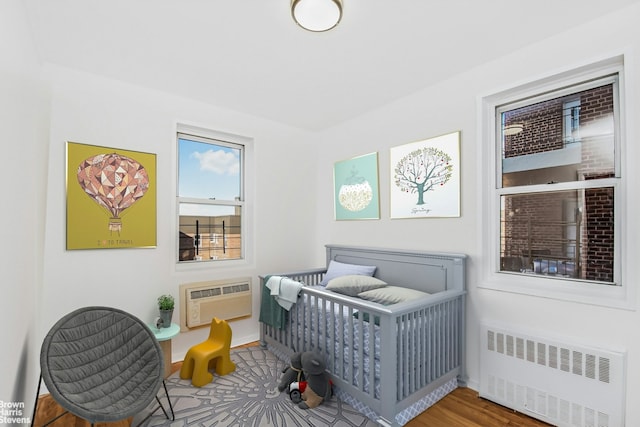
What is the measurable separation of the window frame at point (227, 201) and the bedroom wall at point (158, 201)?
54 mm

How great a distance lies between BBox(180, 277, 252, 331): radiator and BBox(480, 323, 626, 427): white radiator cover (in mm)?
2234

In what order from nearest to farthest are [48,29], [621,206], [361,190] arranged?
1. [621,206]
2. [48,29]
3. [361,190]

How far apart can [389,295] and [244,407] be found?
1.28 meters

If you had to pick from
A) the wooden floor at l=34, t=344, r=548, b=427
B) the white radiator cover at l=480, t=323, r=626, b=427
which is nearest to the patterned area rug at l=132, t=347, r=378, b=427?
the wooden floor at l=34, t=344, r=548, b=427

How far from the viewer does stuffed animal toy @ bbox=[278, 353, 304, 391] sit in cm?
223

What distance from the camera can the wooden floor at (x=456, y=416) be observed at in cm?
193

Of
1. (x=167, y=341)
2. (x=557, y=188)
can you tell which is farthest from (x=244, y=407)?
(x=557, y=188)

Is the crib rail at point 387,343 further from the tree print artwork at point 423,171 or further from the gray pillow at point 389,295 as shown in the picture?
the tree print artwork at point 423,171

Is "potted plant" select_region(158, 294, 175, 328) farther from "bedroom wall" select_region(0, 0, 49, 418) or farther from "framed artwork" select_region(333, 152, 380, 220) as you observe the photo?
"framed artwork" select_region(333, 152, 380, 220)

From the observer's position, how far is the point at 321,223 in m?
3.89

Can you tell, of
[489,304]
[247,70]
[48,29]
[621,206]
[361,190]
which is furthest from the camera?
[361,190]

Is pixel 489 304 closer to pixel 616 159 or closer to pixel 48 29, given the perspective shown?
pixel 616 159

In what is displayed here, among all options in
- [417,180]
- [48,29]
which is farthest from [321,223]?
[48,29]

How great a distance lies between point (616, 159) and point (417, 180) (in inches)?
51.4
